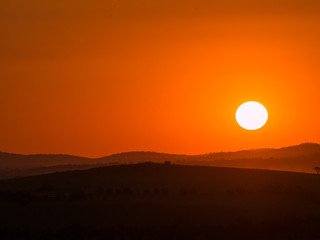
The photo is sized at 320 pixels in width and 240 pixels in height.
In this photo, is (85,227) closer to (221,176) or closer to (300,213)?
(300,213)

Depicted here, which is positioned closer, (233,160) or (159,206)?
(159,206)

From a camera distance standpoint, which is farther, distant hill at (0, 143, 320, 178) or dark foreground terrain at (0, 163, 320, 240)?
distant hill at (0, 143, 320, 178)

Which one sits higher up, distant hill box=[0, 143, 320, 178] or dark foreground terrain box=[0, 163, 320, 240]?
distant hill box=[0, 143, 320, 178]

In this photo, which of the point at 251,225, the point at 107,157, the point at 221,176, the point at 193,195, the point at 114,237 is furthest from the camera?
the point at 107,157

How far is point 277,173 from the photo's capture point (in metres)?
59.6

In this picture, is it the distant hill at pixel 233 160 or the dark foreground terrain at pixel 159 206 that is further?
the distant hill at pixel 233 160

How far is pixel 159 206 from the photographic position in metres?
44.4

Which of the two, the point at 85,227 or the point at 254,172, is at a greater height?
the point at 254,172

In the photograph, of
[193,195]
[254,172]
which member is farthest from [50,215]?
[254,172]

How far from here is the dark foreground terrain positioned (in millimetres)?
39781

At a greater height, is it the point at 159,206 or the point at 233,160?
the point at 233,160

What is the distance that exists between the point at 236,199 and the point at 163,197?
4667 millimetres

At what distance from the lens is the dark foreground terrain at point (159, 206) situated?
39.8m

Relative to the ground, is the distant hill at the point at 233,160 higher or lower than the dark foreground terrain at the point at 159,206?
higher
